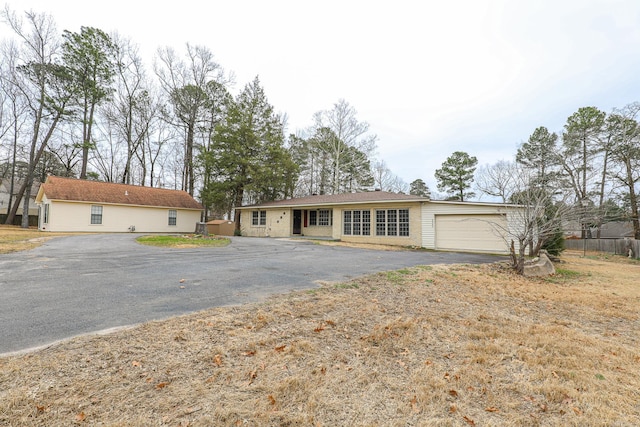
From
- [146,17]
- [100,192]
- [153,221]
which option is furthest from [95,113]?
[146,17]

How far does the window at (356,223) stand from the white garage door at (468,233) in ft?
13.8

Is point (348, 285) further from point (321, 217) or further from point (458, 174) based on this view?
point (458, 174)

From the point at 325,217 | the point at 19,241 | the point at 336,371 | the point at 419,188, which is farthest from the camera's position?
the point at 419,188

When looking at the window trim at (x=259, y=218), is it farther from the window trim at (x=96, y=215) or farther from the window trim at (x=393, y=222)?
the window trim at (x=96, y=215)

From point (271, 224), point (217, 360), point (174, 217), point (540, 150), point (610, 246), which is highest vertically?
point (540, 150)

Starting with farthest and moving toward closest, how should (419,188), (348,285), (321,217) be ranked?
(419,188)
(321,217)
(348,285)

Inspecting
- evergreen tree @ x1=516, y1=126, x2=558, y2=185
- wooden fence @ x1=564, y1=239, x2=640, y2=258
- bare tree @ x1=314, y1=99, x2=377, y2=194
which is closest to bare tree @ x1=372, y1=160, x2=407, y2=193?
bare tree @ x1=314, y1=99, x2=377, y2=194

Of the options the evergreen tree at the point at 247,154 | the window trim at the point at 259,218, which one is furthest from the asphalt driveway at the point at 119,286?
the evergreen tree at the point at 247,154

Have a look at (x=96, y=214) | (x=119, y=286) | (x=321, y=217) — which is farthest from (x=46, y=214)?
(x=119, y=286)

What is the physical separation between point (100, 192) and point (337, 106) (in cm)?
2206

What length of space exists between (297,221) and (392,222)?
8111mm

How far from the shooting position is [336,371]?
253 cm

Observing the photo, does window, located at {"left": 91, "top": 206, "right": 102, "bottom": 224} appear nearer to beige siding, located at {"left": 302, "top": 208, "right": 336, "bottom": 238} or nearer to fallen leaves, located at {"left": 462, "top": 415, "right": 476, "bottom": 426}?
beige siding, located at {"left": 302, "top": 208, "right": 336, "bottom": 238}

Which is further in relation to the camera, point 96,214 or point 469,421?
point 96,214
